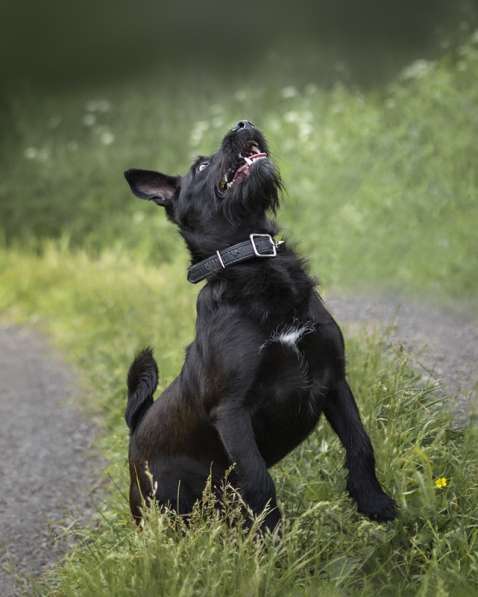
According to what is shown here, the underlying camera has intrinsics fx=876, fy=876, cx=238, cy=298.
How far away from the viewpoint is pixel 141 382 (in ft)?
13.6

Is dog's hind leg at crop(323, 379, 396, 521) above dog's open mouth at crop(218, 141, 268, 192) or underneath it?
underneath

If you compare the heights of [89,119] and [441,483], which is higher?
[89,119]

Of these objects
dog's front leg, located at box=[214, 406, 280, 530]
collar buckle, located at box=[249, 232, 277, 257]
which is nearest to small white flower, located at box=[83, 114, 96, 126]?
collar buckle, located at box=[249, 232, 277, 257]

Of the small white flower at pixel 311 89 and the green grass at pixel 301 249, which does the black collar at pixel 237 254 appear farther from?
the small white flower at pixel 311 89

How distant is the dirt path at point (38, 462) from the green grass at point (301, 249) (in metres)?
0.22

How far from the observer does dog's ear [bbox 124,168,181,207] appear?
4.31 meters

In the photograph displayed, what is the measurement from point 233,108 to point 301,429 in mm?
9273

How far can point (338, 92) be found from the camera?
37.6 ft

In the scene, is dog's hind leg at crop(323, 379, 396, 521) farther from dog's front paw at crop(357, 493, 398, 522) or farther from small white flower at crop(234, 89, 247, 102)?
small white flower at crop(234, 89, 247, 102)

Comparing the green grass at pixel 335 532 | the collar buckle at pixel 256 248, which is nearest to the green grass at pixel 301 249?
the green grass at pixel 335 532

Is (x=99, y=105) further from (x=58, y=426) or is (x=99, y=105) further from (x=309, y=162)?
(x=58, y=426)

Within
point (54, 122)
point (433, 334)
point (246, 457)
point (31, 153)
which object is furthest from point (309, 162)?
point (246, 457)

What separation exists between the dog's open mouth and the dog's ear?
0.36m

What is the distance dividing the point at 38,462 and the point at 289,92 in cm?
750
